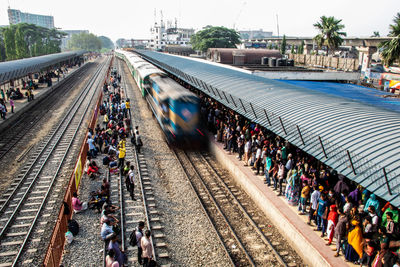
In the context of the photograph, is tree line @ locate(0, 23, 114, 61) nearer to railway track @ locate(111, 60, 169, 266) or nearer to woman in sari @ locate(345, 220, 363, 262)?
railway track @ locate(111, 60, 169, 266)

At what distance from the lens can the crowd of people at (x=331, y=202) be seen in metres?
8.64

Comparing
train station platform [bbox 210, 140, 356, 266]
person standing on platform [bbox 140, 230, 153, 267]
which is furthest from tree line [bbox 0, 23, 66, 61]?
person standing on platform [bbox 140, 230, 153, 267]

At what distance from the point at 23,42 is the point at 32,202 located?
243 ft

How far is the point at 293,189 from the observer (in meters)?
12.2

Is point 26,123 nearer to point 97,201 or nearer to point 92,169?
point 92,169

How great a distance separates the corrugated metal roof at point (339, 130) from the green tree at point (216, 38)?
5760cm

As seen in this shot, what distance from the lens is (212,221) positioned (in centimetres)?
1256

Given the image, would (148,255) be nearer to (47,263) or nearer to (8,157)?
(47,263)


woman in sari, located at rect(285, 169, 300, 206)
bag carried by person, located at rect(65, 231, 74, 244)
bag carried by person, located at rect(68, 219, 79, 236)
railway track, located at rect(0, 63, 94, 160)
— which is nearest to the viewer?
bag carried by person, located at rect(65, 231, 74, 244)

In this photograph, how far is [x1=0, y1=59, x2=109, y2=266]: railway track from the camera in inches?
431

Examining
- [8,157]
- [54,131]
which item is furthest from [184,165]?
[54,131]

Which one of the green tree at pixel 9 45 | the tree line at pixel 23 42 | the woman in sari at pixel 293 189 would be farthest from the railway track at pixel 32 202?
the tree line at pixel 23 42

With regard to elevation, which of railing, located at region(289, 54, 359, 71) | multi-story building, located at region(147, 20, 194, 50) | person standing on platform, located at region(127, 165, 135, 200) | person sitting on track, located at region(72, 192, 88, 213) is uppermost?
multi-story building, located at region(147, 20, 194, 50)

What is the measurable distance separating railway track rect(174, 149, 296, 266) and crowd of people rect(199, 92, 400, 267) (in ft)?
5.47
